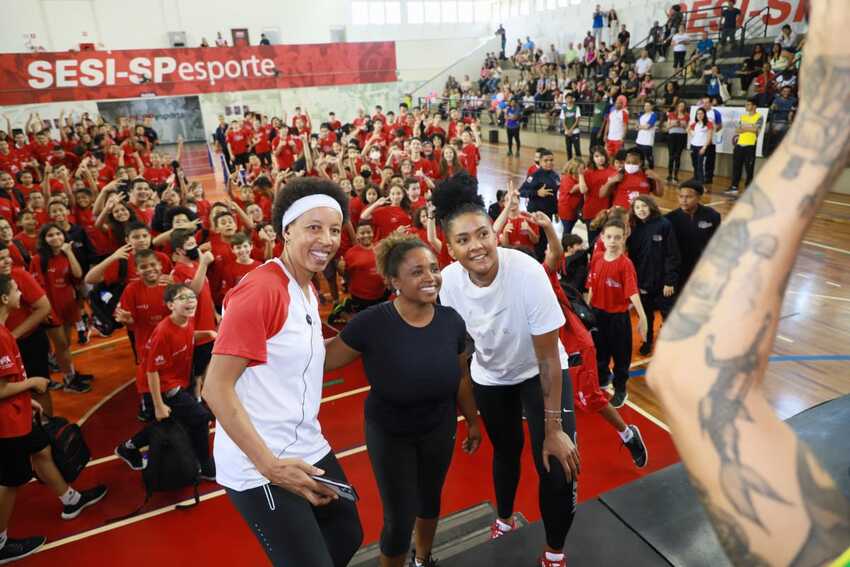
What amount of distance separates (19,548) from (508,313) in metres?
3.56

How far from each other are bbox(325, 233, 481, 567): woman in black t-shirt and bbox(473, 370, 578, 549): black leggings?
0.29m

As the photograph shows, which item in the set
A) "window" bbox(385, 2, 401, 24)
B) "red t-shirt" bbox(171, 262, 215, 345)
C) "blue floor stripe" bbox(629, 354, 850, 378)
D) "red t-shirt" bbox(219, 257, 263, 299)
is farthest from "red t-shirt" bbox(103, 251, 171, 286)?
"window" bbox(385, 2, 401, 24)

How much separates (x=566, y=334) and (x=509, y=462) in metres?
0.92

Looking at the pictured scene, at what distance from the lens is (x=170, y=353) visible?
4.02m

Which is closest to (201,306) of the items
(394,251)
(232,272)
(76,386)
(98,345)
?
(232,272)

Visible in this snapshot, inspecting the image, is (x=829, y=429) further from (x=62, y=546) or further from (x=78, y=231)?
(x=78, y=231)

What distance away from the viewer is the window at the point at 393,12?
1195 inches

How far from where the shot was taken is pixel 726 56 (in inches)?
655

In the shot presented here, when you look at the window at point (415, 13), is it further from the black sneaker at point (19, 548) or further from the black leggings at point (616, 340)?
the black sneaker at point (19, 548)

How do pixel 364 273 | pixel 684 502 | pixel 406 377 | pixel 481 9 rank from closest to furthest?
pixel 406 377, pixel 684 502, pixel 364 273, pixel 481 9

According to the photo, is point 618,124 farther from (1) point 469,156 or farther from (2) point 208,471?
(2) point 208,471

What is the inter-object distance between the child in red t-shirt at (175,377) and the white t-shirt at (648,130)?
40.8ft

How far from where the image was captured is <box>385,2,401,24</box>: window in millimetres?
30344

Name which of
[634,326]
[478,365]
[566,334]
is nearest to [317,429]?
[478,365]
